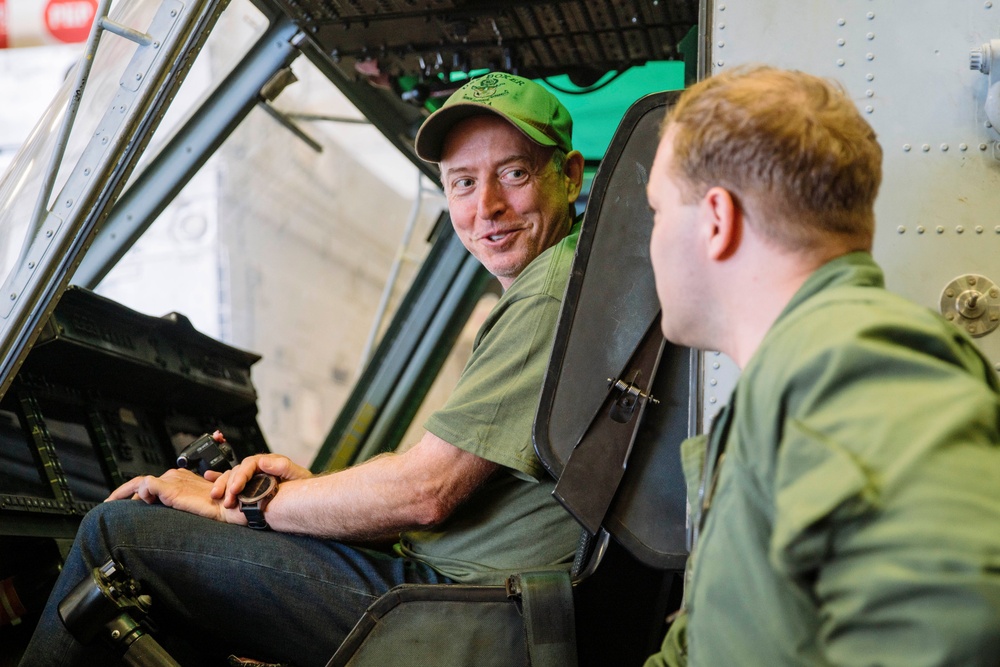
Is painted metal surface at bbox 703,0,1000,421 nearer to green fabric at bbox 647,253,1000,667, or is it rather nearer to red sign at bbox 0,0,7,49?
green fabric at bbox 647,253,1000,667

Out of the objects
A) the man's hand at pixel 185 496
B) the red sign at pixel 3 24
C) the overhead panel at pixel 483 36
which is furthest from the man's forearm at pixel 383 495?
the red sign at pixel 3 24

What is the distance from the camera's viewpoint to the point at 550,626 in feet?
5.43

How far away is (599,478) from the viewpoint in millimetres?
1656

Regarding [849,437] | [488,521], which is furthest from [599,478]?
[849,437]

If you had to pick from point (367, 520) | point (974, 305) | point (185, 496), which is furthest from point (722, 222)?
point (185, 496)

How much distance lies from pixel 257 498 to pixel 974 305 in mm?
1412

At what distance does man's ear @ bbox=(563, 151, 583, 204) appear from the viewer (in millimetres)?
2205

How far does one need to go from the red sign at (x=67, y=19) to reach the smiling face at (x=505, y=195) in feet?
13.0

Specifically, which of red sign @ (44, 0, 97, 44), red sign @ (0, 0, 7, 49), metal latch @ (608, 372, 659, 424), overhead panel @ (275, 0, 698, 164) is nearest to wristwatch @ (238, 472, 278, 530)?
metal latch @ (608, 372, 659, 424)

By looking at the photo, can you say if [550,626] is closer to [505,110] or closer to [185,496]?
[185,496]

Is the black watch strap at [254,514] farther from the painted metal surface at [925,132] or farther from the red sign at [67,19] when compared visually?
the red sign at [67,19]

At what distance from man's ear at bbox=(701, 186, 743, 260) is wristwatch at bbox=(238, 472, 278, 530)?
122 centimetres

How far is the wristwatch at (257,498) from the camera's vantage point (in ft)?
6.38

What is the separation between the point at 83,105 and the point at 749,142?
1752mm
